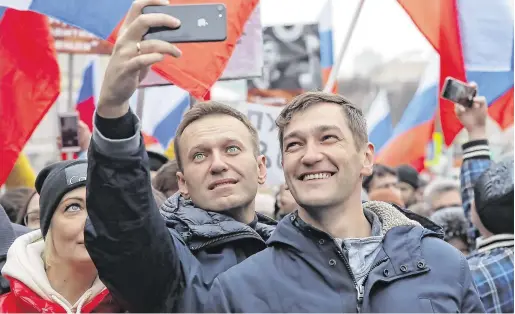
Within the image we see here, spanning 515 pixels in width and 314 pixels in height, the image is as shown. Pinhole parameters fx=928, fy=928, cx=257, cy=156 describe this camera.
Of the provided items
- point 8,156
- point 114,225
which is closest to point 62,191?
point 114,225

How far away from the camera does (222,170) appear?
3.25 meters

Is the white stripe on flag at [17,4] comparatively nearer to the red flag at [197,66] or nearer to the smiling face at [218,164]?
the red flag at [197,66]

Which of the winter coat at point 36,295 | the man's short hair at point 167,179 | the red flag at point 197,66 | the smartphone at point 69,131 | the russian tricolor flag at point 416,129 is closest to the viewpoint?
the winter coat at point 36,295

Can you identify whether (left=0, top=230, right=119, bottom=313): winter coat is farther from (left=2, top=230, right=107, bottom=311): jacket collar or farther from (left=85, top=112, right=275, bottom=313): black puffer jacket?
(left=85, top=112, right=275, bottom=313): black puffer jacket

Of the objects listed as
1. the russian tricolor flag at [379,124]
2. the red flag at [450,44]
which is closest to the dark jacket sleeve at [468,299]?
the red flag at [450,44]

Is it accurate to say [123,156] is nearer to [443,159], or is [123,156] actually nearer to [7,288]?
[7,288]

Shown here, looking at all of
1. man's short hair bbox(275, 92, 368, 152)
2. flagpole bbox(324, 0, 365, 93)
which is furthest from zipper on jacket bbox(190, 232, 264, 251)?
flagpole bbox(324, 0, 365, 93)

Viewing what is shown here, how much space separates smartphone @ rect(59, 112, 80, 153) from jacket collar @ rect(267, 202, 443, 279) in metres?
4.31

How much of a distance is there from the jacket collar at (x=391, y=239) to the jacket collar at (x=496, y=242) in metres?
1.14

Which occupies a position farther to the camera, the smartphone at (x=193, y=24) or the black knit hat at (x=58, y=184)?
the black knit hat at (x=58, y=184)

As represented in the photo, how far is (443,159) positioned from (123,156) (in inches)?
1388

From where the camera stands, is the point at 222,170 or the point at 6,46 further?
the point at 6,46

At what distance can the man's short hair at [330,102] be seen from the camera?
2.99m

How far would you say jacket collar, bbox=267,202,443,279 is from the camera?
276 cm
